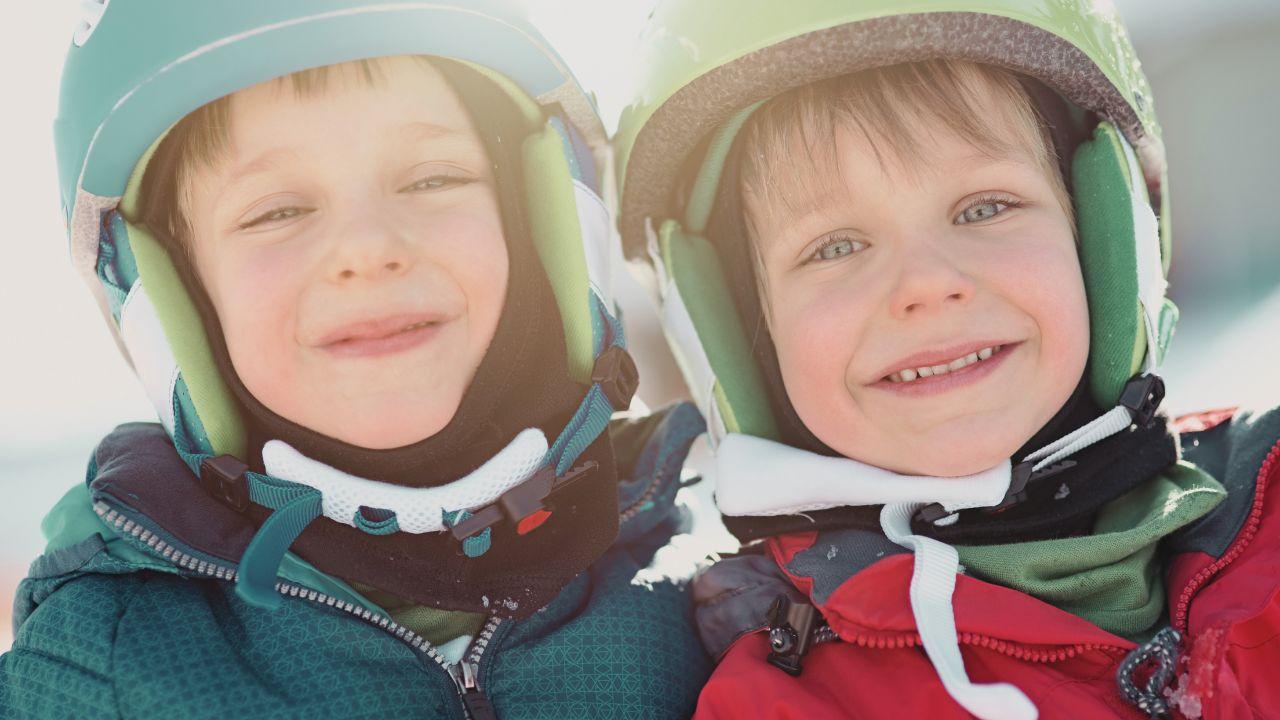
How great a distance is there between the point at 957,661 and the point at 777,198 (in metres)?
0.92

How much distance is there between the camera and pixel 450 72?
2.03m

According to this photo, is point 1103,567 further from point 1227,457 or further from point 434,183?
point 434,183

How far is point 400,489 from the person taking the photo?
6.11 feet

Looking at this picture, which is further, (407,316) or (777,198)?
(777,198)

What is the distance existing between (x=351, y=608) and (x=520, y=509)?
34 cm

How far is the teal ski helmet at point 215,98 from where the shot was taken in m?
1.83

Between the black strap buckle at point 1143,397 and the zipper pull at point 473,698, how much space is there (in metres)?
1.28

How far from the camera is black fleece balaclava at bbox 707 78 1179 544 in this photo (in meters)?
1.94

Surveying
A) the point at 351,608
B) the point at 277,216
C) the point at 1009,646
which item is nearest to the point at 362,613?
the point at 351,608

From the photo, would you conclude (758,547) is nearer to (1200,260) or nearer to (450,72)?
(450,72)

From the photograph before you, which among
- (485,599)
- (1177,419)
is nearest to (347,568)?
(485,599)

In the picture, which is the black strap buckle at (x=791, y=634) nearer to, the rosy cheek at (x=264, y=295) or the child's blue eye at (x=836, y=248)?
the child's blue eye at (x=836, y=248)

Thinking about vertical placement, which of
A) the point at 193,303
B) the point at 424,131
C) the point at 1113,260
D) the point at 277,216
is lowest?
the point at 1113,260

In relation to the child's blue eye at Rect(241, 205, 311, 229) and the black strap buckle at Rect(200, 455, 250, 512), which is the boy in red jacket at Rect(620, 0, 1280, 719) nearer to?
the child's blue eye at Rect(241, 205, 311, 229)
